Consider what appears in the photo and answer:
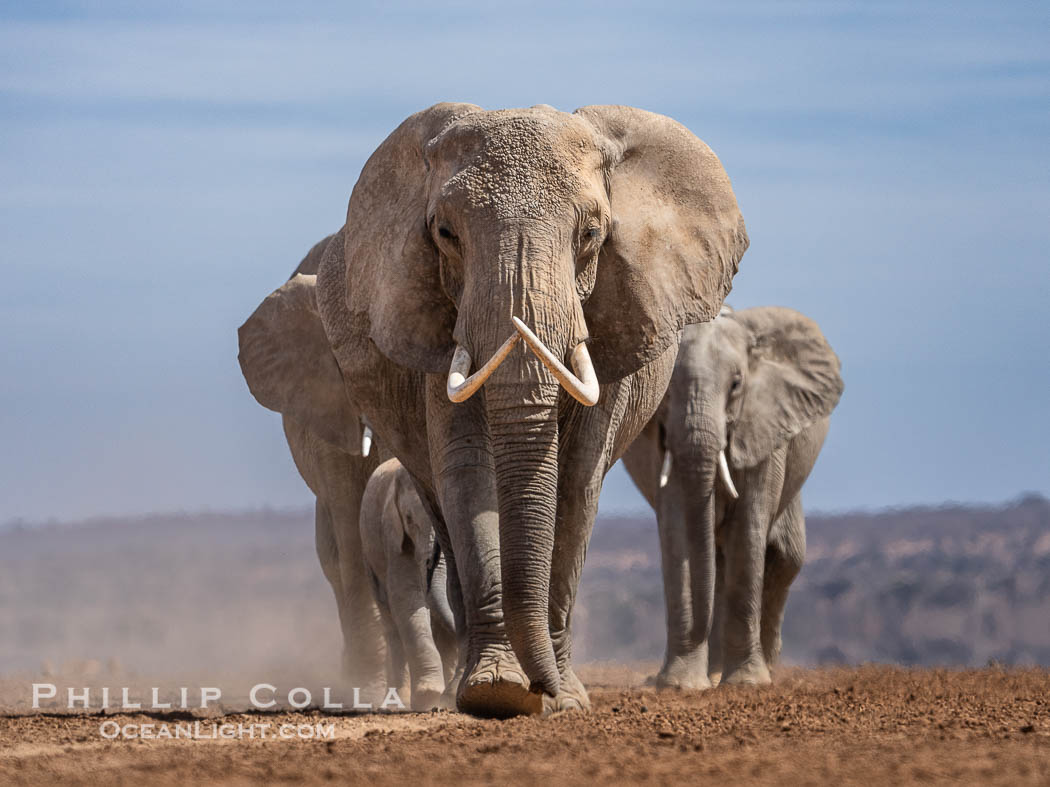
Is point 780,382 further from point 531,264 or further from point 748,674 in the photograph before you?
point 531,264

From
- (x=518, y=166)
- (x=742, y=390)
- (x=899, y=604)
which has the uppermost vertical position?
(x=518, y=166)

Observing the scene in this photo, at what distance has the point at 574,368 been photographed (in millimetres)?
7691

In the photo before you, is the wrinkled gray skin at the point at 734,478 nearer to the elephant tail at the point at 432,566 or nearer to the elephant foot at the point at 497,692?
the elephant tail at the point at 432,566

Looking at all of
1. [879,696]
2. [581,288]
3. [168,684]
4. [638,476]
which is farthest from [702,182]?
[168,684]

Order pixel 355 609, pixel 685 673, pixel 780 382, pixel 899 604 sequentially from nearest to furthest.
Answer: pixel 355 609 → pixel 685 673 → pixel 780 382 → pixel 899 604

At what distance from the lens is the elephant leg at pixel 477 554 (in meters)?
7.77

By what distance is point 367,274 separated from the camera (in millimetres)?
8594

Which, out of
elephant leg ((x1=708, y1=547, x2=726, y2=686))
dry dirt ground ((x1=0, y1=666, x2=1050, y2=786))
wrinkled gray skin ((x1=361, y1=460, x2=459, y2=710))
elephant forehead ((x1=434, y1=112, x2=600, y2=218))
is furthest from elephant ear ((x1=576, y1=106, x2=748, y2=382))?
elephant leg ((x1=708, y1=547, x2=726, y2=686))

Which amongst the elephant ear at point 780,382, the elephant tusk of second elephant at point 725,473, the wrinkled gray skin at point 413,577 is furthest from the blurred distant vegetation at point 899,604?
the wrinkled gray skin at point 413,577

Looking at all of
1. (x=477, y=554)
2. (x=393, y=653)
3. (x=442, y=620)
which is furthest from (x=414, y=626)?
(x=477, y=554)

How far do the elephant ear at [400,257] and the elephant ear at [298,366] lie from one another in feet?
6.42

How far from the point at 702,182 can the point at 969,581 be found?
1909 inches

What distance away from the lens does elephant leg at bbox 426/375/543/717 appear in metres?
7.77

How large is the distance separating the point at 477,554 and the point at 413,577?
340 centimetres
